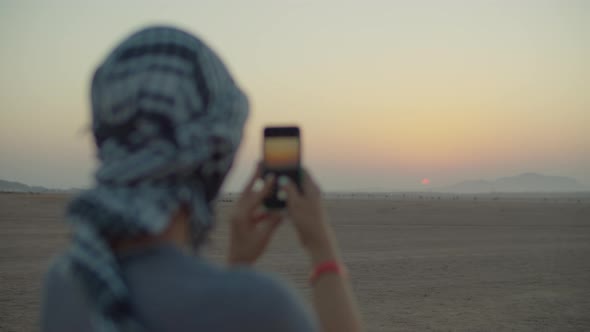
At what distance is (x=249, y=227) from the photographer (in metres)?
1.54

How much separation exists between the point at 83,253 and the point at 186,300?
0.83 feet

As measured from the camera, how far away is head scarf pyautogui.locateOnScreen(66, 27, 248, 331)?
1.12 m

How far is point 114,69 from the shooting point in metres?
1.25

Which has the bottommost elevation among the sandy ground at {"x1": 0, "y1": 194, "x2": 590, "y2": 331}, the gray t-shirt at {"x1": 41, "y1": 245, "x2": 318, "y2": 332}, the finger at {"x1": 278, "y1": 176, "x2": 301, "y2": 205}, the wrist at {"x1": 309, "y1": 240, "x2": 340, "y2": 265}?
the sandy ground at {"x1": 0, "y1": 194, "x2": 590, "y2": 331}

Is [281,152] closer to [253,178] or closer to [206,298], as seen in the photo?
[253,178]

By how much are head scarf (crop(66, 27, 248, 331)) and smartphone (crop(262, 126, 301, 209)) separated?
9.0 inches

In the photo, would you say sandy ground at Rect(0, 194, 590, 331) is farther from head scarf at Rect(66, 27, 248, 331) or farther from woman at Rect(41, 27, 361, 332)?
head scarf at Rect(66, 27, 248, 331)

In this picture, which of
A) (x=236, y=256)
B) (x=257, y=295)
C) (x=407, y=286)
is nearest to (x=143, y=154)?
(x=257, y=295)

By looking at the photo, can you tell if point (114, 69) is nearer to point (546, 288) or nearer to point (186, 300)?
point (186, 300)

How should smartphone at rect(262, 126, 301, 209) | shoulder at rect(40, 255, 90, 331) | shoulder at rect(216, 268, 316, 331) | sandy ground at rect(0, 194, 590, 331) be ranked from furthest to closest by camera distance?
1. sandy ground at rect(0, 194, 590, 331)
2. smartphone at rect(262, 126, 301, 209)
3. shoulder at rect(40, 255, 90, 331)
4. shoulder at rect(216, 268, 316, 331)

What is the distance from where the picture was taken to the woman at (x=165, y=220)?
1055mm

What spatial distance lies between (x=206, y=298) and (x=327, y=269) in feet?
1.24

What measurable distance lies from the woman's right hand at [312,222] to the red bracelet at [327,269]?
0.05 ft

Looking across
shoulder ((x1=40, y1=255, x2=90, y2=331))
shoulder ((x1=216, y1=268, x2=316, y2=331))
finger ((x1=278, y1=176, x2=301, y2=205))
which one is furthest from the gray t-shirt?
finger ((x1=278, y1=176, x2=301, y2=205))
